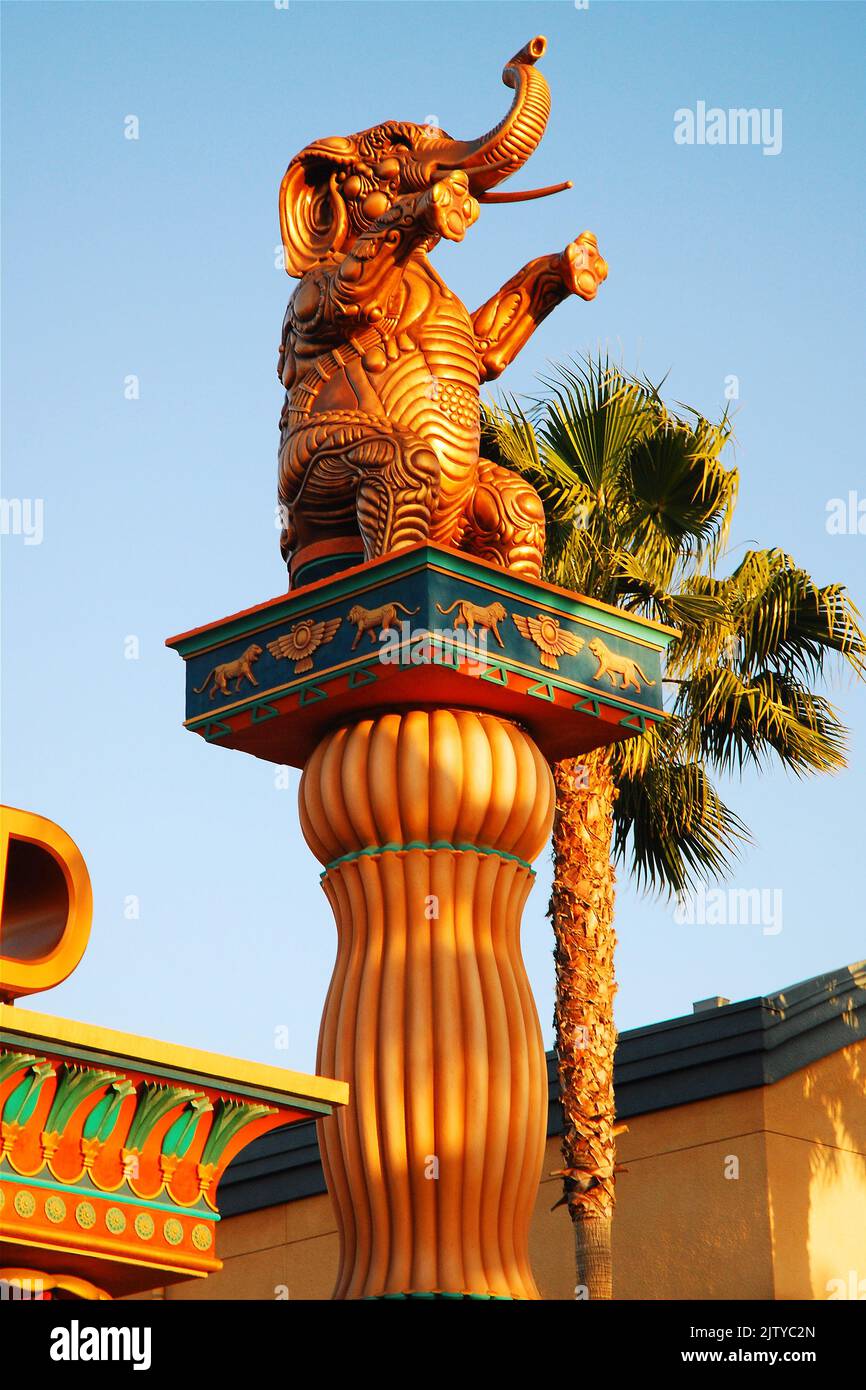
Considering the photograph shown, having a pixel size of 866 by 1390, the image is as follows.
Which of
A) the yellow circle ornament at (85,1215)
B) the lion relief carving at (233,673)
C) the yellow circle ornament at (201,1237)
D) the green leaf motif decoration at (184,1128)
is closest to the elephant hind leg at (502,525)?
the lion relief carving at (233,673)

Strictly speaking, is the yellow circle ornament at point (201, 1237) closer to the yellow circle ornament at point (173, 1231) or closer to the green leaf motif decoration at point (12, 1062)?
the yellow circle ornament at point (173, 1231)

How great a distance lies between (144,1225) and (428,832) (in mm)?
2932

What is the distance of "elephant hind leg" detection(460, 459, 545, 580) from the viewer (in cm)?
1418

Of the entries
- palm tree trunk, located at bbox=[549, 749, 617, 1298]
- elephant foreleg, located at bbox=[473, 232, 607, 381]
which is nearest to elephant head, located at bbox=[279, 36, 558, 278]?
elephant foreleg, located at bbox=[473, 232, 607, 381]

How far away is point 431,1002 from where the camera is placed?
1296cm

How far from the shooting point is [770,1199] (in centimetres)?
1720

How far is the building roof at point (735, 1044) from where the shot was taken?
17609 mm

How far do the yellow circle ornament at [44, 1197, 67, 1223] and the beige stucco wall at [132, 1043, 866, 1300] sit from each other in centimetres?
736

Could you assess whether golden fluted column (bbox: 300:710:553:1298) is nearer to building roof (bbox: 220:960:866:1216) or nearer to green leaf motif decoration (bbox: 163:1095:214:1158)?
green leaf motif decoration (bbox: 163:1095:214:1158)

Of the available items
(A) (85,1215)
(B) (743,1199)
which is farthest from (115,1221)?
(B) (743,1199)

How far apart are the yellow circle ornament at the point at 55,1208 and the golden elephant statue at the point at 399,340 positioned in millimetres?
4258

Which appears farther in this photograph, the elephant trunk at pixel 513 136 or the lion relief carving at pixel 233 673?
the elephant trunk at pixel 513 136
